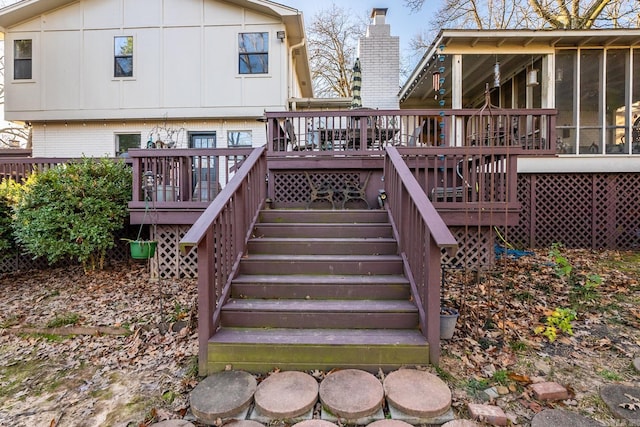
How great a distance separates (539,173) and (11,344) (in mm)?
8493

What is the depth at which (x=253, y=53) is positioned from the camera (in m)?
9.79

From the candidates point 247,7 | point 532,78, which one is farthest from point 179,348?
point 247,7

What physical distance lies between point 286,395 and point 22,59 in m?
13.0

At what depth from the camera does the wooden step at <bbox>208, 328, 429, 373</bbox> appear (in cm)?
261

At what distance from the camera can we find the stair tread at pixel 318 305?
295 cm

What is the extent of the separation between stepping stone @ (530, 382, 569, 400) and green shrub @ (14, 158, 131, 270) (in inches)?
212

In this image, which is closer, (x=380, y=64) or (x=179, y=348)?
(x=179, y=348)

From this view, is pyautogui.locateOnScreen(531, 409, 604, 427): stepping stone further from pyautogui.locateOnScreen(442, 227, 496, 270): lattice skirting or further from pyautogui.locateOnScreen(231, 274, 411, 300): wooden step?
pyautogui.locateOnScreen(442, 227, 496, 270): lattice skirting

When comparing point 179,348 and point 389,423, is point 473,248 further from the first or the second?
point 179,348

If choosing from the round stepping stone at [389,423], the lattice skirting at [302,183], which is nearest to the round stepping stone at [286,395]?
the round stepping stone at [389,423]

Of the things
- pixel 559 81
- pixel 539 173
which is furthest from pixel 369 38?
pixel 539 173

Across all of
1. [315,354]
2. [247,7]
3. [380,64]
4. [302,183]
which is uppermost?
[247,7]

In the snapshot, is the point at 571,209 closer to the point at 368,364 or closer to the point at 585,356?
the point at 585,356

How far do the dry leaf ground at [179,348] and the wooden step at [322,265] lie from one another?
2.70 feet
